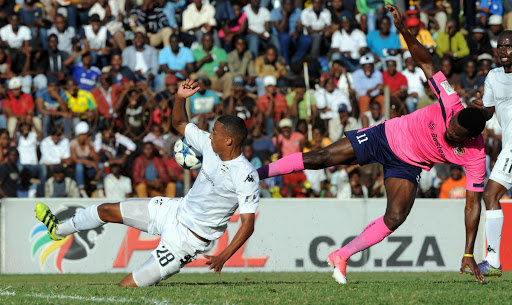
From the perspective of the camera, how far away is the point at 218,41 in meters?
18.1

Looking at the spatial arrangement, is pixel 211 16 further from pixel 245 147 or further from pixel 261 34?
pixel 245 147

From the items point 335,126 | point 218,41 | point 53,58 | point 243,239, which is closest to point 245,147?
point 335,126

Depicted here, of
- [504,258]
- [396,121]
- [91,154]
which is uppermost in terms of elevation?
[396,121]

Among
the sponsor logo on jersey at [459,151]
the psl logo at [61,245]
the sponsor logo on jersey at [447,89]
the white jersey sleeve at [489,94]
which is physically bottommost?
the psl logo at [61,245]

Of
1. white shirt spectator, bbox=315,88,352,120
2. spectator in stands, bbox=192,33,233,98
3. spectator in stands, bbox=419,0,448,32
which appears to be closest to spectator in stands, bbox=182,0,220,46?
spectator in stands, bbox=192,33,233,98

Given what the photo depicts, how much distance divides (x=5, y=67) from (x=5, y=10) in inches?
80.7

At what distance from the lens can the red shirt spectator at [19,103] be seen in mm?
14945

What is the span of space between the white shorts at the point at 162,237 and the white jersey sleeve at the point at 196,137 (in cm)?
65

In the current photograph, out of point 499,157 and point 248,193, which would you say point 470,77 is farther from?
point 248,193

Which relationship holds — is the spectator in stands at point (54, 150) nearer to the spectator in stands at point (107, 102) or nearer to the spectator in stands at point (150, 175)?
the spectator in stands at point (107, 102)

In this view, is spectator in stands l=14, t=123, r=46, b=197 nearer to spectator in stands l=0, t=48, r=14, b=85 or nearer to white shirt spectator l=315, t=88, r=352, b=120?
spectator in stands l=0, t=48, r=14, b=85

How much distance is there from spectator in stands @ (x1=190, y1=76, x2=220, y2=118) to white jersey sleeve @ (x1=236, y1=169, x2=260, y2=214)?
273 inches

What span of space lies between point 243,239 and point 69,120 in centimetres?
780

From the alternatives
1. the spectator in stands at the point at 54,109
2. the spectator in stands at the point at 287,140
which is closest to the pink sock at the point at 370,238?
the spectator in stands at the point at 287,140
